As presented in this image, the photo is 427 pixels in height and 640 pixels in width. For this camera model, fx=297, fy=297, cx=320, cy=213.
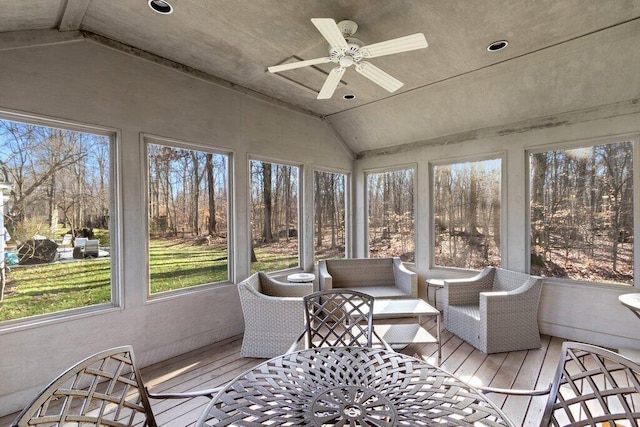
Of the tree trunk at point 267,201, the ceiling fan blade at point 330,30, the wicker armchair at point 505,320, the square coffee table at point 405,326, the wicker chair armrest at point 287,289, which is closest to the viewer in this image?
the ceiling fan blade at point 330,30

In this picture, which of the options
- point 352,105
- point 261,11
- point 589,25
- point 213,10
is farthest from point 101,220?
point 589,25

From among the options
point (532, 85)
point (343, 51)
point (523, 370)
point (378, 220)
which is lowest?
point (523, 370)

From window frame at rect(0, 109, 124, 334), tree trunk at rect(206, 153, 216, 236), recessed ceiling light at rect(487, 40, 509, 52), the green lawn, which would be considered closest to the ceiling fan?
recessed ceiling light at rect(487, 40, 509, 52)

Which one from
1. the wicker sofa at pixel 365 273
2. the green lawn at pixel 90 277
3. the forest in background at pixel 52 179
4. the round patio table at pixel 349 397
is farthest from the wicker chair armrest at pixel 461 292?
the forest in background at pixel 52 179

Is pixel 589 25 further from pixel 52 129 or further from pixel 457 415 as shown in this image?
pixel 52 129

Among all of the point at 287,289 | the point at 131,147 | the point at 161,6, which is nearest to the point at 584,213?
the point at 287,289

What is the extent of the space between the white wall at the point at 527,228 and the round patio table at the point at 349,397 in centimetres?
320

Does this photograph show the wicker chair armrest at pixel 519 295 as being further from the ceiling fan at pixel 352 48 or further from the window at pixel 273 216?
the window at pixel 273 216

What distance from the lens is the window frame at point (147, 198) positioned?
312 centimetres

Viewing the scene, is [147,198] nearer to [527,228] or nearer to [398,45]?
[398,45]

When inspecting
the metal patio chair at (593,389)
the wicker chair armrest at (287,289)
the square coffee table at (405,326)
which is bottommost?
the square coffee table at (405,326)

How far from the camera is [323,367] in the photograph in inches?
60.5

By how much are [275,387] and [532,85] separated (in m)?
4.12

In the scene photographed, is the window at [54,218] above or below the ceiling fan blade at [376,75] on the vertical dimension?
below
